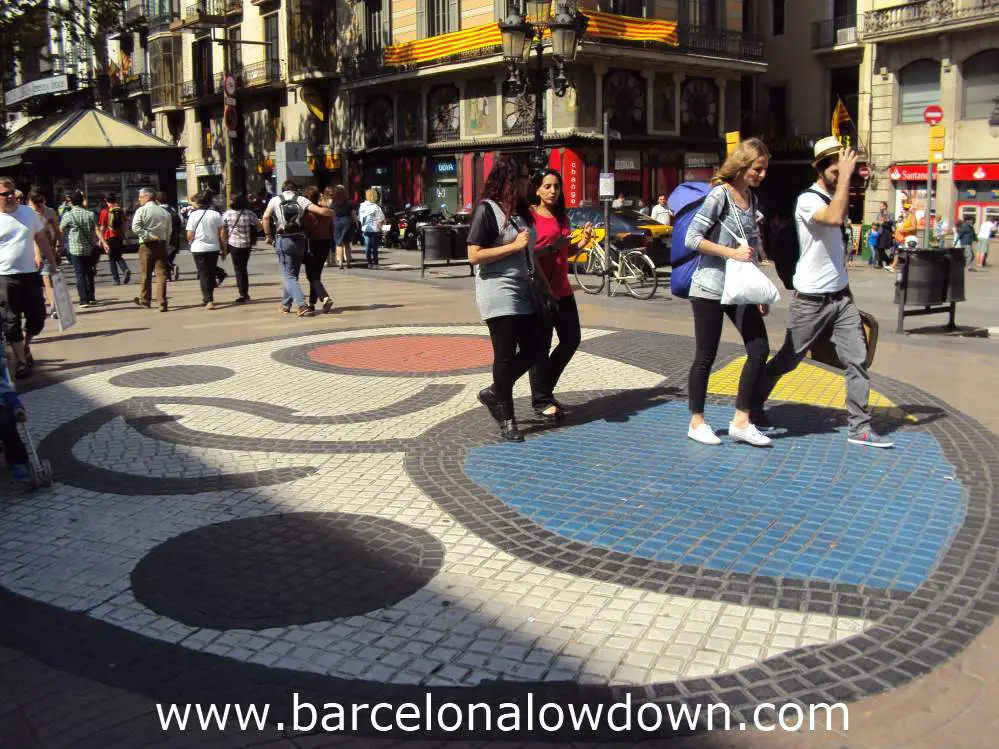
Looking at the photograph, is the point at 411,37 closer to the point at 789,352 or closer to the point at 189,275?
the point at 189,275

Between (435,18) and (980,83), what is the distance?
18371 mm

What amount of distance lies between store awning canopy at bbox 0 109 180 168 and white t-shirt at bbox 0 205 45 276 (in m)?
16.1

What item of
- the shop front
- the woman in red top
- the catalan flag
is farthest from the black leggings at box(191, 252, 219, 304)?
the catalan flag

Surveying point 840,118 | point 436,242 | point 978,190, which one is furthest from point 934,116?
point 840,118

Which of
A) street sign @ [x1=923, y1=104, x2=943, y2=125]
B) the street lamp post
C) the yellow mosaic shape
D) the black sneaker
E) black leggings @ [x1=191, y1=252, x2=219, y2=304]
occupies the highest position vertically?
the street lamp post

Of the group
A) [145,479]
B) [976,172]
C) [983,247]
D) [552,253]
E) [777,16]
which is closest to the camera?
[145,479]

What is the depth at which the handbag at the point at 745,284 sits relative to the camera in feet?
19.4

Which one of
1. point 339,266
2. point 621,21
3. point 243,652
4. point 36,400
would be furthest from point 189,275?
point 243,652

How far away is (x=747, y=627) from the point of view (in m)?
3.66

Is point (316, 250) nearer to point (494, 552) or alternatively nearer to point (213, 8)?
point (494, 552)

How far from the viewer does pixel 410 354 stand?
1006cm

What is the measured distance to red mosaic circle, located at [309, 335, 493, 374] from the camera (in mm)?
9359

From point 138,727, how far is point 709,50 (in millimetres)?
34963

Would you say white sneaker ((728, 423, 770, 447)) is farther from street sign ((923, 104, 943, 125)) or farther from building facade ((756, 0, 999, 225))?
building facade ((756, 0, 999, 225))
